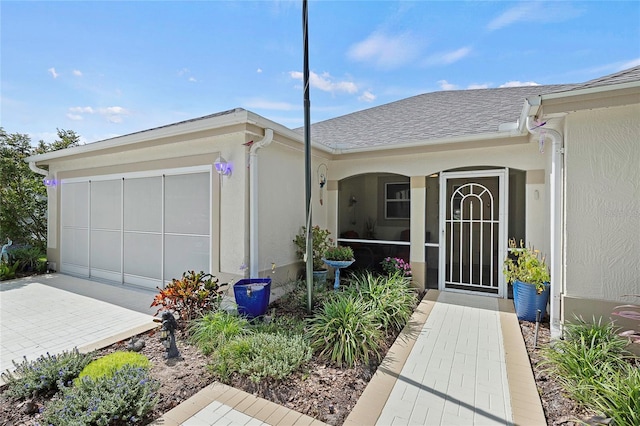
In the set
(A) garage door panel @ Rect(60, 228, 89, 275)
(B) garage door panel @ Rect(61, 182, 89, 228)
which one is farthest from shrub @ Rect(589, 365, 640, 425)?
(B) garage door panel @ Rect(61, 182, 89, 228)

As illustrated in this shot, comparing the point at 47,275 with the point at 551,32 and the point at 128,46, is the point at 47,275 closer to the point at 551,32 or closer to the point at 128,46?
the point at 128,46

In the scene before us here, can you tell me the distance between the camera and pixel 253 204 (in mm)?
5570

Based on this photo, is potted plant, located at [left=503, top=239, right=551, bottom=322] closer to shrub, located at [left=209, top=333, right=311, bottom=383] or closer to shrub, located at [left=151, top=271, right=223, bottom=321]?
shrub, located at [left=209, top=333, right=311, bottom=383]

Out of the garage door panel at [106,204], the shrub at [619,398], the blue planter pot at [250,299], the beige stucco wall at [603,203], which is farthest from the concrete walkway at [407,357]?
the garage door panel at [106,204]

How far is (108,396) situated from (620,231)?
6211 mm

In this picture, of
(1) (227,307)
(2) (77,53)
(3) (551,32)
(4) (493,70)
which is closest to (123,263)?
(1) (227,307)

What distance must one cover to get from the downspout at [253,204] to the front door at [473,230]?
4.30 m

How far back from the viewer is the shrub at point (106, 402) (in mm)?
2473

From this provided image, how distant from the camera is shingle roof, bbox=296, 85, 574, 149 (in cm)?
694

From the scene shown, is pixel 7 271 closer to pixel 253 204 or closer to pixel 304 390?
pixel 253 204

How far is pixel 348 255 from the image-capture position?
22.1 ft

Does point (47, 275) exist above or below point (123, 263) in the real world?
below

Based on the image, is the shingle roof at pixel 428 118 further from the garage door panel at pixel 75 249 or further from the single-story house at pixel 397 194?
the garage door panel at pixel 75 249

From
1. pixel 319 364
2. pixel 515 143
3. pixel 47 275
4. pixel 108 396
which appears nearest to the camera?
pixel 108 396
